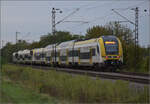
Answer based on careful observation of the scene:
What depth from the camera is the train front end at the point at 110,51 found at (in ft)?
87.9

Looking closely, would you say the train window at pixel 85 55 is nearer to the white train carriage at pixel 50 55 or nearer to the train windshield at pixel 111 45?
the train windshield at pixel 111 45

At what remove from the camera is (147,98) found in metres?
10.5

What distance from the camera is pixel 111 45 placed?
27.3 metres

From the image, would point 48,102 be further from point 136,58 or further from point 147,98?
point 136,58

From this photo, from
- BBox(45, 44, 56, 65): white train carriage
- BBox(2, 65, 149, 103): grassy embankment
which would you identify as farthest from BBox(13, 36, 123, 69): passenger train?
BBox(2, 65, 149, 103): grassy embankment

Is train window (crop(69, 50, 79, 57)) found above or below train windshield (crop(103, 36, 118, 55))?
below

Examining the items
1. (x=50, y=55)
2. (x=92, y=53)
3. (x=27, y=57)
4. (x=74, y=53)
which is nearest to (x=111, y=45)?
(x=92, y=53)

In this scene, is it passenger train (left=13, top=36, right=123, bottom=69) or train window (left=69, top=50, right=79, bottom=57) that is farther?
train window (left=69, top=50, right=79, bottom=57)

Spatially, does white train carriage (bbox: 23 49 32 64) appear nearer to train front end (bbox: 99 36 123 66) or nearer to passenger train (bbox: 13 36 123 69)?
passenger train (bbox: 13 36 123 69)

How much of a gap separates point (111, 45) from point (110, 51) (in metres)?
0.63

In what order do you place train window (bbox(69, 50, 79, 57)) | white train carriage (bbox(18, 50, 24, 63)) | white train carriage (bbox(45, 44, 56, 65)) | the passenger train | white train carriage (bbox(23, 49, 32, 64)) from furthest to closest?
white train carriage (bbox(18, 50, 24, 63)), white train carriage (bbox(23, 49, 32, 64)), white train carriage (bbox(45, 44, 56, 65)), train window (bbox(69, 50, 79, 57)), the passenger train

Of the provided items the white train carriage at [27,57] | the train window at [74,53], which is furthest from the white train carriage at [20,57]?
the train window at [74,53]

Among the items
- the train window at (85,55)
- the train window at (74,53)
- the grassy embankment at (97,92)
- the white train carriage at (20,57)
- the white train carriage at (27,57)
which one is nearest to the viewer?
the grassy embankment at (97,92)

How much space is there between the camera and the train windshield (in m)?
27.0
